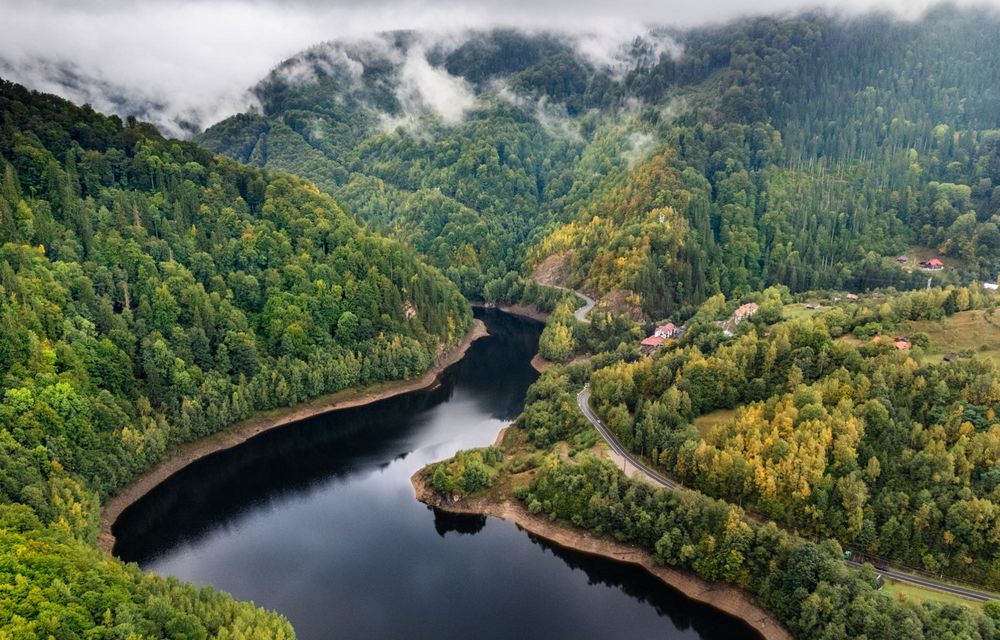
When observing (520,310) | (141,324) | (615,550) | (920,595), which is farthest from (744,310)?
(141,324)

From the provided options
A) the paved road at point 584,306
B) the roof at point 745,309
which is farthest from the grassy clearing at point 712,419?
the paved road at point 584,306

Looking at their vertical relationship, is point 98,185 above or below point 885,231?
above

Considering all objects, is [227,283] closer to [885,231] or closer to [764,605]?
[764,605]

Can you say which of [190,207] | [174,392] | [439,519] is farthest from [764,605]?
[190,207]

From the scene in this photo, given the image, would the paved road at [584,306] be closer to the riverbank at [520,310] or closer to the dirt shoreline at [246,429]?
the riverbank at [520,310]

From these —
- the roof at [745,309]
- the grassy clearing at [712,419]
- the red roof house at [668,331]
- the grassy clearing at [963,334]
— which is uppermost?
the grassy clearing at [963,334]

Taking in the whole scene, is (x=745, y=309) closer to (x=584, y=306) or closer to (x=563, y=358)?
(x=563, y=358)
